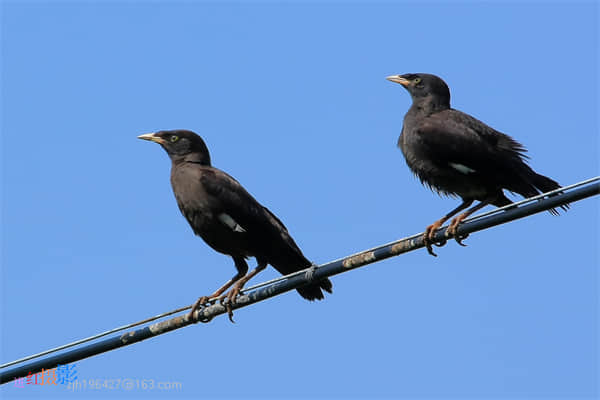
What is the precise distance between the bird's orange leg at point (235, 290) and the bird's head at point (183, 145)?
51.8 inches

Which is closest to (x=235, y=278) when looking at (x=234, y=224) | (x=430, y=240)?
(x=234, y=224)

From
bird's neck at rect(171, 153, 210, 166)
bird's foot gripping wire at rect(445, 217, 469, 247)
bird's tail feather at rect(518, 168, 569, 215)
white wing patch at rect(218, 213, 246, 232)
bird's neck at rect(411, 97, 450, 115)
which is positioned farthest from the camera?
bird's neck at rect(171, 153, 210, 166)

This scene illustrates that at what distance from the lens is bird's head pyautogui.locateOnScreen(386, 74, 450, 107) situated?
891cm

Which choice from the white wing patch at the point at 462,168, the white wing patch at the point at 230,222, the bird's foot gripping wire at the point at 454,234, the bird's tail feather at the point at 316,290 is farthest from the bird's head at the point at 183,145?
the bird's foot gripping wire at the point at 454,234

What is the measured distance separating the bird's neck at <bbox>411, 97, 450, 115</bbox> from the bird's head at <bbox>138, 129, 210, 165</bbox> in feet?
7.18

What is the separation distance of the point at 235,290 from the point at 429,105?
8.48ft

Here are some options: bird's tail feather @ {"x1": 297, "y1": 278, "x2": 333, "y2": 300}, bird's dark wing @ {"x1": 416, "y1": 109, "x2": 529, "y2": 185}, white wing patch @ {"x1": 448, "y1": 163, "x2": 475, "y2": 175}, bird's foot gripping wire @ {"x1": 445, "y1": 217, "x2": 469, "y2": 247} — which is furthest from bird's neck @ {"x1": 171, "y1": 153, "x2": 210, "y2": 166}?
bird's foot gripping wire @ {"x1": 445, "y1": 217, "x2": 469, "y2": 247}

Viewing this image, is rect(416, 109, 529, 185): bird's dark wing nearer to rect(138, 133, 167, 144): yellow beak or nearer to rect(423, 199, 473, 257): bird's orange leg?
rect(423, 199, 473, 257): bird's orange leg

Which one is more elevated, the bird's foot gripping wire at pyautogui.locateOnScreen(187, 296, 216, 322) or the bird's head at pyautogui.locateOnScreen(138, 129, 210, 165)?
the bird's head at pyautogui.locateOnScreen(138, 129, 210, 165)

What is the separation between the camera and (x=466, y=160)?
796 centimetres

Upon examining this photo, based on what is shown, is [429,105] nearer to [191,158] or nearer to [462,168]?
[462,168]

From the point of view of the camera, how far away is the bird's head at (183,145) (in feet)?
30.7

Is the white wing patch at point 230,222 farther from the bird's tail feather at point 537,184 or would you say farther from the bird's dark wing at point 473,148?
the bird's tail feather at point 537,184

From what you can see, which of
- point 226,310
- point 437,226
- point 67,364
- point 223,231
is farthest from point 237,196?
point 67,364
